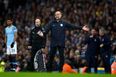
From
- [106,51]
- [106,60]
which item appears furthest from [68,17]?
[106,51]

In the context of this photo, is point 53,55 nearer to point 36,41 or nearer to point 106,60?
point 36,41

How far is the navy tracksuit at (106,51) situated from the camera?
19.3m

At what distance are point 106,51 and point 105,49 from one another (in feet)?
0.33

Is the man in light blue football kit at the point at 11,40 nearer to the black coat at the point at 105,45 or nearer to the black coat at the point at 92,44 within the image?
the black coat at the point at 92,44

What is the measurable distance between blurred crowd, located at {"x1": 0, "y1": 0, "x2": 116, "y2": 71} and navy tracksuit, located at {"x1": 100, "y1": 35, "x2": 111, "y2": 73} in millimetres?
1234

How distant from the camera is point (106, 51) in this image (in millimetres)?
19547

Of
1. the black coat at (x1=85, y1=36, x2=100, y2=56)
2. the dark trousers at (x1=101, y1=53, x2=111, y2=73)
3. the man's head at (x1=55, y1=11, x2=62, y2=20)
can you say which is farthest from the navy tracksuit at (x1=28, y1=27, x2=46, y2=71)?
the dark trousers at (x1=101, y1=53, x2=111, y2=73)

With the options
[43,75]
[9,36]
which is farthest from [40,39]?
[43,75]

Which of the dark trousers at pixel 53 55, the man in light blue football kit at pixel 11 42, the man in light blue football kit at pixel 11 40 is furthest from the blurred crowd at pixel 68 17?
the dark trousers at pixel 53 55

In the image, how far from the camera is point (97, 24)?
25172 mm

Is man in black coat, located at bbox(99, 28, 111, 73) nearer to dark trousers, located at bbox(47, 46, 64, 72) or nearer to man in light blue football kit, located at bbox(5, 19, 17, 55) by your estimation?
dark trousers, located at bbox(47, 46, 64, 72)

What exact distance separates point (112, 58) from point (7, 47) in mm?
3591

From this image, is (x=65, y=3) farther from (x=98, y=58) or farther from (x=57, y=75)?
(x=57, y=75)

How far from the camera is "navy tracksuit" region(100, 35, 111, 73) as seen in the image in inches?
759
